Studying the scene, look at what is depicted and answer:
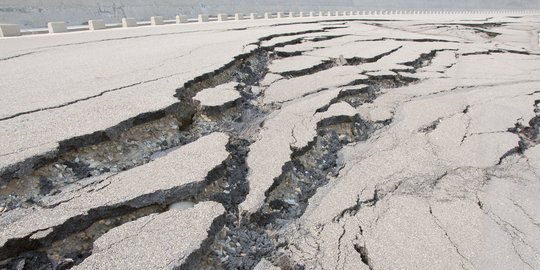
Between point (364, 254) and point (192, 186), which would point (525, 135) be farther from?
point (192, 186)

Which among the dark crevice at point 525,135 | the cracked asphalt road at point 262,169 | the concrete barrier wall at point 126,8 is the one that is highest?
the concrete barrier wall at point 126,8

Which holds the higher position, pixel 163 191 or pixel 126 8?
pixel 126 8

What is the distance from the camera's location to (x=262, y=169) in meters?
2.19

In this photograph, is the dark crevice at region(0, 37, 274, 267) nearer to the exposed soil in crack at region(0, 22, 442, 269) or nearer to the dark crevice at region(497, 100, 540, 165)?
the exposed soil in crack at region(0, 22, 442, 269)

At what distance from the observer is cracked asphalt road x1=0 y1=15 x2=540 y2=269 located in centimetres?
158

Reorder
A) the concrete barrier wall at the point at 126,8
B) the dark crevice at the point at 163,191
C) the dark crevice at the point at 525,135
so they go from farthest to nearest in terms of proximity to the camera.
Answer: the concrete barrier wall at the point at 126,8 < the dark crevice at the point at 525,135 < the dark crevice at the point at 163,191

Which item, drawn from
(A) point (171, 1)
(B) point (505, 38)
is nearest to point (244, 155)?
(B) point (505, 38)

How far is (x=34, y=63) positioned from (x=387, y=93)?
4.28 m

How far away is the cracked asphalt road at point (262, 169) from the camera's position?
1.58 m

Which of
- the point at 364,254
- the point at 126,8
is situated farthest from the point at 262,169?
the point at 126,8

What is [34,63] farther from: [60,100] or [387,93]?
[387,93]

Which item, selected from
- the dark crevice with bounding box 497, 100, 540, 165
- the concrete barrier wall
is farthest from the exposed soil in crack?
the concrete barrier wall

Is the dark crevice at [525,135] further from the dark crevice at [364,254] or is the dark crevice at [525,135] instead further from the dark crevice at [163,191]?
the dark crevice at [163,191]

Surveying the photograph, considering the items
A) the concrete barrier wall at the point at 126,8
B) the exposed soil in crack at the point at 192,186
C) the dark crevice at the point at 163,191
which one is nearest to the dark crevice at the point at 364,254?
the exposed soil in crack at the point at 192,186
